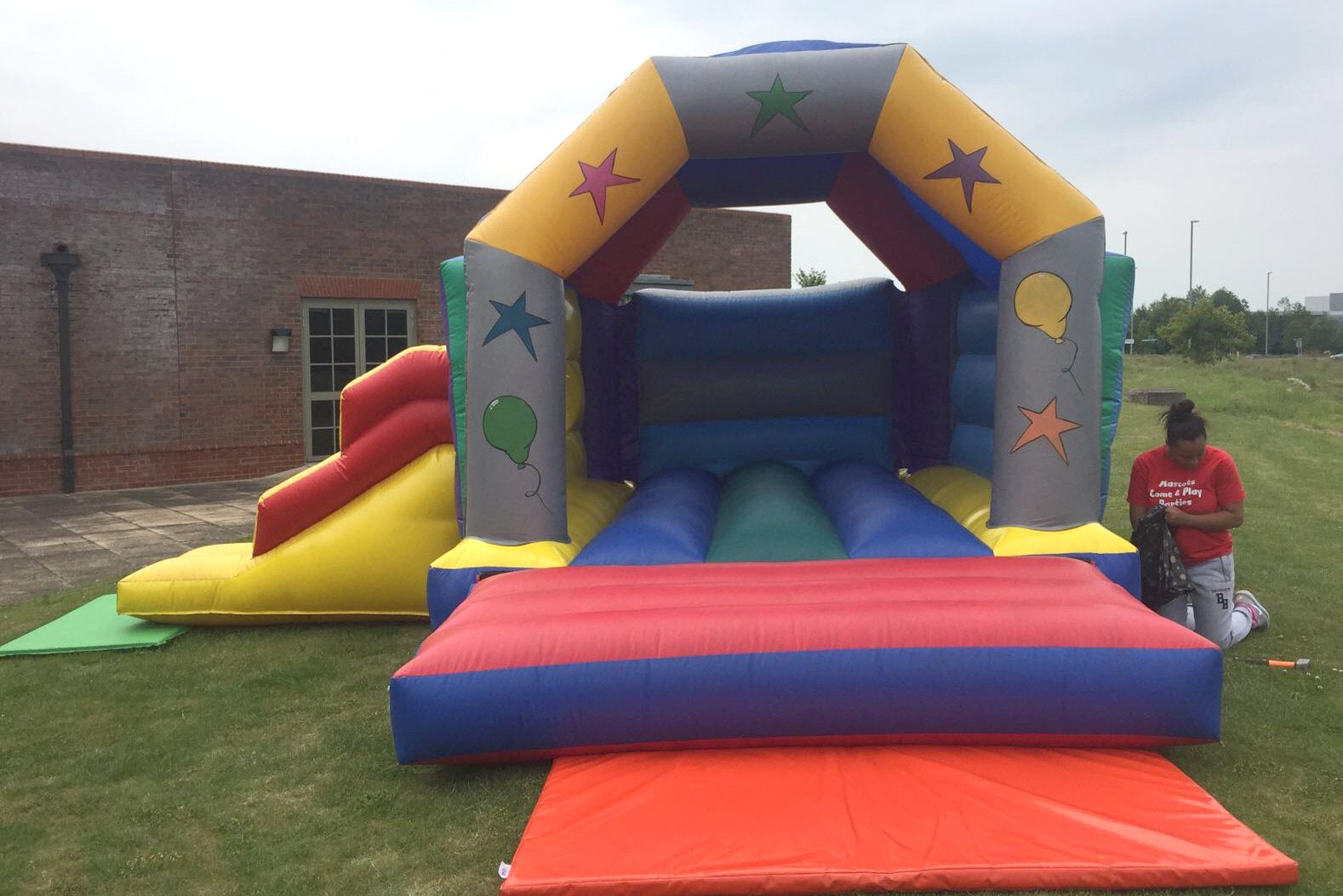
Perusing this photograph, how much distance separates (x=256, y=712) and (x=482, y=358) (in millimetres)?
1327

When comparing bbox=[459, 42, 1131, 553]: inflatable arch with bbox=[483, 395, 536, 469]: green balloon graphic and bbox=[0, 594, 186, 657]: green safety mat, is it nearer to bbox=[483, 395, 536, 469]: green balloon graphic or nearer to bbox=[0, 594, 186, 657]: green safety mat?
bbox=[483, 395, 536, 469]: green balloon graphic

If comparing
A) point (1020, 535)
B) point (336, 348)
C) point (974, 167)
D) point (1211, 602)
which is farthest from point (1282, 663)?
point (336, 348)

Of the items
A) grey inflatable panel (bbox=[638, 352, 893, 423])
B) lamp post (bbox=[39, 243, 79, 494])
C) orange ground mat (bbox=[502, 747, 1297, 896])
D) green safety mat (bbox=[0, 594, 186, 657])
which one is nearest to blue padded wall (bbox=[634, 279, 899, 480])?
grey inflatable panel (bbox=[638, 352, 893, 423])

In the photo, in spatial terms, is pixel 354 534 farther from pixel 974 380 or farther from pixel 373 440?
pixel 974 380

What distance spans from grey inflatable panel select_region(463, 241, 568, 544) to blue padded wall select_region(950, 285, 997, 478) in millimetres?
1742

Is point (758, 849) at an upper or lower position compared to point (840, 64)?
lower

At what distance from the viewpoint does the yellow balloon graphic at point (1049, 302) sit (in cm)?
333

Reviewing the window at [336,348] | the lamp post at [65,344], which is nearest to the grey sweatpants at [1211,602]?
the window at [336,348]

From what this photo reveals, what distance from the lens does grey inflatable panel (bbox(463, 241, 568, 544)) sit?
134 inches

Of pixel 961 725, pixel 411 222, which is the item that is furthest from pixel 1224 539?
pixel 411 222

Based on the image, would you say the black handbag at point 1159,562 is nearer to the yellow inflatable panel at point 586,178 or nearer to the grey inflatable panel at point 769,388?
the grey inflatable panel at point 769,388

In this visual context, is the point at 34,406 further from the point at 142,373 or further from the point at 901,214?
the point at 901,214

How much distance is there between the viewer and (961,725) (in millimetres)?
2568

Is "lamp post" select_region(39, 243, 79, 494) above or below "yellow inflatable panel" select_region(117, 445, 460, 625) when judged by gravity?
above
